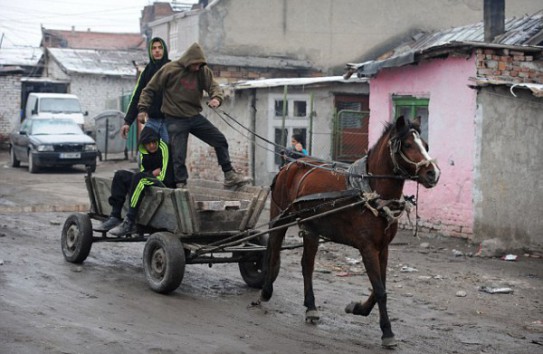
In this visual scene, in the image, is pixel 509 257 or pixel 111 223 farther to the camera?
pixel 509 257

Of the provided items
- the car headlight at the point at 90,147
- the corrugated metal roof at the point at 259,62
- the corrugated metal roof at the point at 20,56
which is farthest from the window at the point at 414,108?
the corrugated metal roof at the point at 20,56

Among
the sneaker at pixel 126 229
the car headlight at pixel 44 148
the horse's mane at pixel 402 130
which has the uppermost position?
the horse's mane at pixel 402 130

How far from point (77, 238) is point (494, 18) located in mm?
9247

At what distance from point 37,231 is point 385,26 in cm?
1418

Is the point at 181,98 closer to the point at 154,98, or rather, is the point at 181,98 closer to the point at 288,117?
the point at 154,98

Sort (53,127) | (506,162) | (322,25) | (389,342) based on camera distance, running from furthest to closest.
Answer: (53,127), (322,25), (506,162), (389,342)

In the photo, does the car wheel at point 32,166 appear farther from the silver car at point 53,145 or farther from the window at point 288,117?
the window at point 288,117

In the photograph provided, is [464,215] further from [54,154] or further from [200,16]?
[54,154]

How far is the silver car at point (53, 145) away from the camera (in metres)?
25.2

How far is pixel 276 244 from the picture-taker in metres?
8.62

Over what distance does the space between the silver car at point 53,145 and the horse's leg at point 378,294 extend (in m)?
18.3

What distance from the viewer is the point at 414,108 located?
14914 millimetres

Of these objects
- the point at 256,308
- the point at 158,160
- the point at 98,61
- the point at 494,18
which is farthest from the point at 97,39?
the point at 256,308

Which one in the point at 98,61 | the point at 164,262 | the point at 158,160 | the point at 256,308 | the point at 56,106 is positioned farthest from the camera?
the point at 98,61
